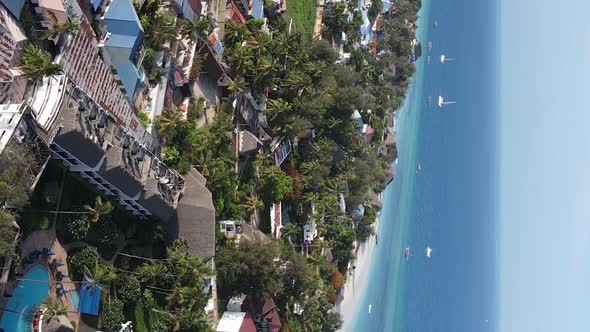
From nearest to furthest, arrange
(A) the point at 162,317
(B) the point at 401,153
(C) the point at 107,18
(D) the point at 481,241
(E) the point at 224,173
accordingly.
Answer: (C) the point at 107,18 → (A) the point at 162,317 → (E) the point at 224,173 → (B) the point at 401,153 → (D) the point at 481,241

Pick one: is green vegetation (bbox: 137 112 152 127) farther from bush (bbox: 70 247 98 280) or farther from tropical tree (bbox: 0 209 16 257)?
tropical tree (bbox: 0 209 16 257)

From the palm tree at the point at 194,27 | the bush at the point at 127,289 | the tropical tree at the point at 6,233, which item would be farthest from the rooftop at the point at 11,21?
the bush at the point at 127,289

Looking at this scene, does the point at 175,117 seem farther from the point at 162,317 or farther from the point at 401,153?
the point at 401,153

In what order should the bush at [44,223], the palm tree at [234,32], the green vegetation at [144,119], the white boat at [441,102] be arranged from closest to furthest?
the bush at [44,223] < the green vegetation at [144,119] < the palm tree at [234,32] < the white boat at [441,102]

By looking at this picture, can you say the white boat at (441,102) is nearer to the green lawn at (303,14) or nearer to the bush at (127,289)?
the green lawn at (303,14)

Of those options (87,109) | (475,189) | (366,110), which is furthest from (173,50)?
(475,189)

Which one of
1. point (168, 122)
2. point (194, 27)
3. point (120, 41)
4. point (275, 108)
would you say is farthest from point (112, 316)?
point (275, 108)

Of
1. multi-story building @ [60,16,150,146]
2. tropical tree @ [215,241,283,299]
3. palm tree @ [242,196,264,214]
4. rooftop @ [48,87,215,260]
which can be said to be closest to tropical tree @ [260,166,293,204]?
palm tree @ [242,196,264,214]
